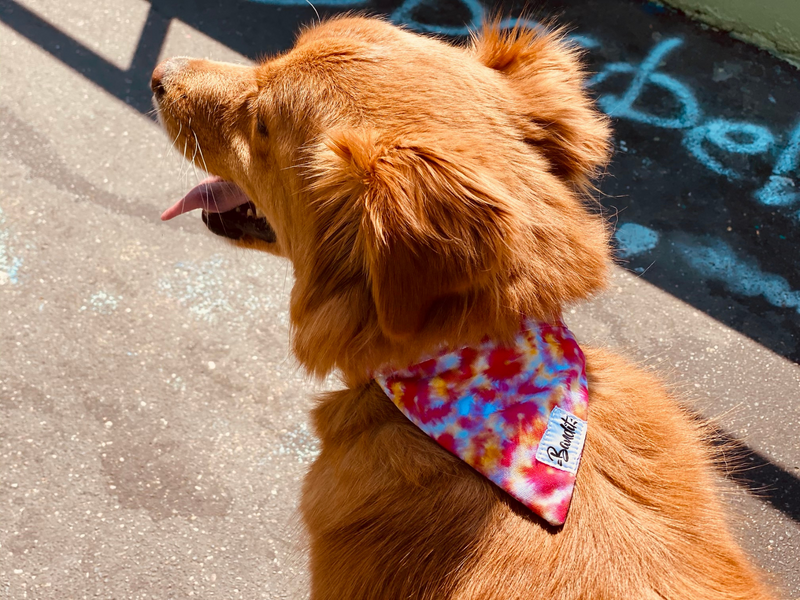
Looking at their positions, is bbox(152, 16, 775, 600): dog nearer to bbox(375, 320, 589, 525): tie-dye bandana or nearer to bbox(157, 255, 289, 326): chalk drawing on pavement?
bbox(375, 320, 589, 525): tie-dye bandana

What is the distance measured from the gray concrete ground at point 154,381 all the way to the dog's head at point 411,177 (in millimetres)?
1148

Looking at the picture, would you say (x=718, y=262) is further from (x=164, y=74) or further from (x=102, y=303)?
(x=102, y=303)

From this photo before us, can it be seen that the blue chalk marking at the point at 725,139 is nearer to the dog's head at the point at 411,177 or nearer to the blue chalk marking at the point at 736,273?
the blue chalk marking at the point at 736,273

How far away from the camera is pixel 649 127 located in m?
4.28

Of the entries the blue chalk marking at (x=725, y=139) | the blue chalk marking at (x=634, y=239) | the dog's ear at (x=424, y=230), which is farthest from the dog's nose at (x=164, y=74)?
the blue chalk marking at (x=725, y=139)

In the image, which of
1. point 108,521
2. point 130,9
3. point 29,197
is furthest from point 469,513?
point 130,9

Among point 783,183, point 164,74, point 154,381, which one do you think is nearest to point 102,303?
point 154,381

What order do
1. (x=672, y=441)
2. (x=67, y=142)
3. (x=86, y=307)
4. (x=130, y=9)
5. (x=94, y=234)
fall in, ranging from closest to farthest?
(x=672, y=441), (x=86, y=307), (x=94, y=234), (x=67, y=142), (x=130, y=9)

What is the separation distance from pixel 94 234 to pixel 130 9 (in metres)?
2.04

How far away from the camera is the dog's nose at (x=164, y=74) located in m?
2.38

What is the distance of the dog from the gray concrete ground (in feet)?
2.73

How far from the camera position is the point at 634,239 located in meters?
3.79

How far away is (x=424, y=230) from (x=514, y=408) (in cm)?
54

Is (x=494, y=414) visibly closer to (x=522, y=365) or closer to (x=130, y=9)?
(x=522, y=365)
